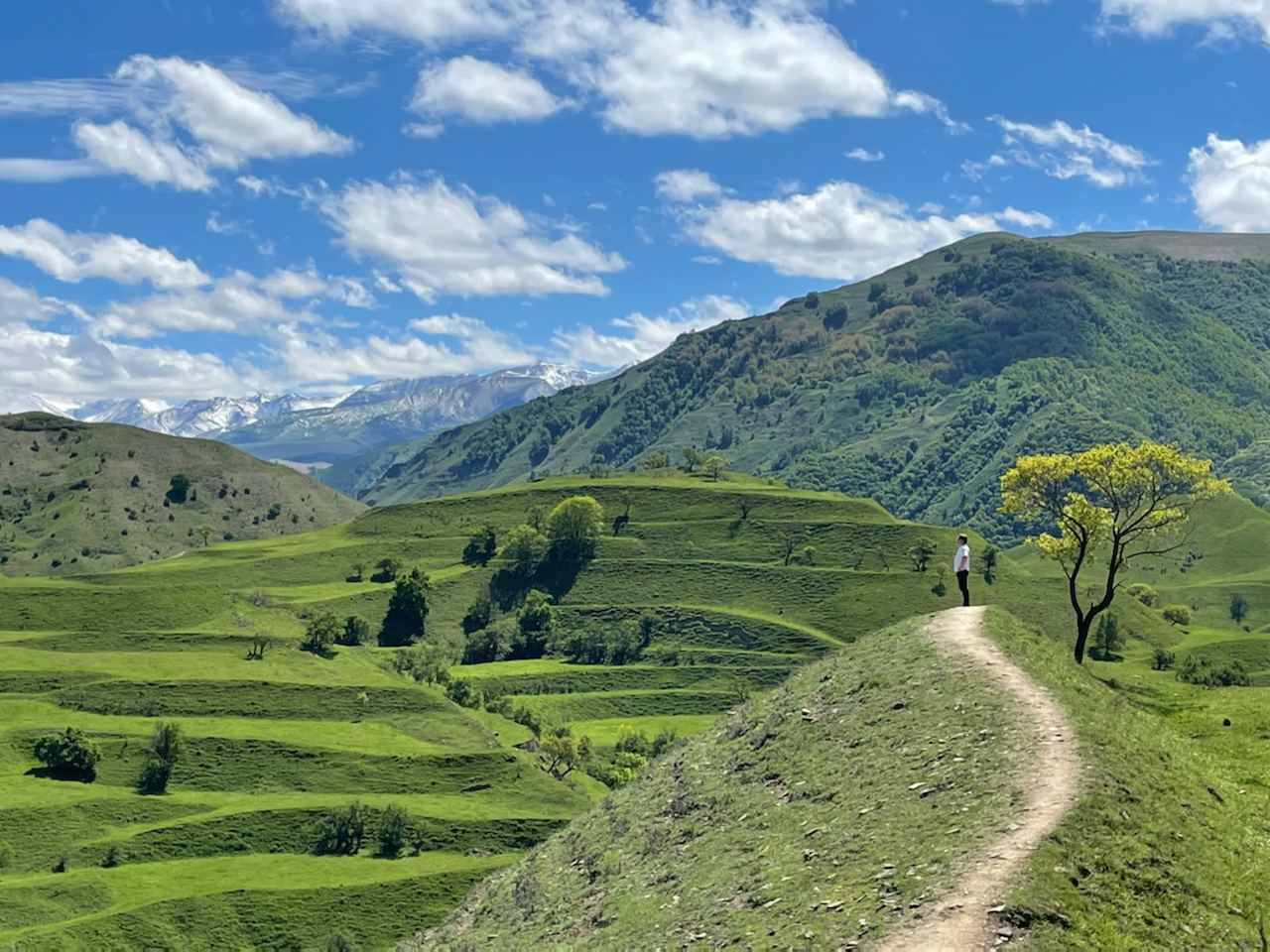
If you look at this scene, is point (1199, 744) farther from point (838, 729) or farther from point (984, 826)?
point (984, 826)

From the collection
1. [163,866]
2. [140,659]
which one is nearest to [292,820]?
[163,866]

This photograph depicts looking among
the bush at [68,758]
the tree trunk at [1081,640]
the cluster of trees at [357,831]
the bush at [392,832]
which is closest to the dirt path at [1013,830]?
the tree trunk at [1081,640]

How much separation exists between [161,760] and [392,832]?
35.2 m

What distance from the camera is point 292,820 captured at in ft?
484

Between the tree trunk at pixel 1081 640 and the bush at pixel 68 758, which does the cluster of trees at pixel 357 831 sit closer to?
the bush at pixel 68 758

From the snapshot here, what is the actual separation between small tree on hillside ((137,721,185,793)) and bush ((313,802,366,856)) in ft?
80.7

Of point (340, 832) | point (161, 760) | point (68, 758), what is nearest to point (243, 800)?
point (161, 760)

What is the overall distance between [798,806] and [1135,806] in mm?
10835

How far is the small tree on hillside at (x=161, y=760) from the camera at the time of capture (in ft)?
509

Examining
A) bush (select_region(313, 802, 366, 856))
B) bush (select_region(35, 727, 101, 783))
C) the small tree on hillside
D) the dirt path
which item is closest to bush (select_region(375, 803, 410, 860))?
bush (select_region(313, 802, 366, 856))

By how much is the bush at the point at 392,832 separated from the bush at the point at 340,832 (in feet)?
7.49

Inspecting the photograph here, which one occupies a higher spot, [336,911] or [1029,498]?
[1029,498]

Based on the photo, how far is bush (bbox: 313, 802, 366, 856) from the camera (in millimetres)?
145125

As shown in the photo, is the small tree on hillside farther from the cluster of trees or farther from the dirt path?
the dirt path
